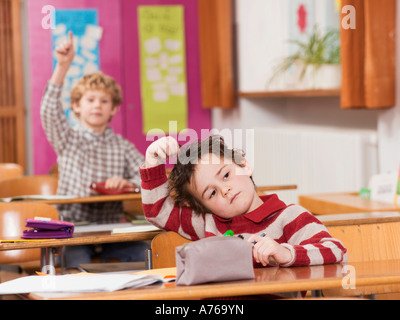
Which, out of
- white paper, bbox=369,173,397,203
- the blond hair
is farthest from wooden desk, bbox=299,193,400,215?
the blond hair

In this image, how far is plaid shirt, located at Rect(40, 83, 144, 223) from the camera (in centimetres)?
377

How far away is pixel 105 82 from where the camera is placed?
3980mm

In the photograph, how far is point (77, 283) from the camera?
1493 mm

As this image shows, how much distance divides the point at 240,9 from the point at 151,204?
454 cm

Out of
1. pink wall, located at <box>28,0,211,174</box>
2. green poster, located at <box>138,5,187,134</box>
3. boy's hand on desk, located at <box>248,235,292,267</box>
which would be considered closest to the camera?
boy's hand on desk, located at <box>248,235,292,267</box>

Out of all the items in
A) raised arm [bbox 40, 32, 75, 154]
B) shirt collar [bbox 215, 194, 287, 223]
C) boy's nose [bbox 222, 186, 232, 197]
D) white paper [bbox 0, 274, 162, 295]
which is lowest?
white paper [bbox 0, 274, 162, 295]

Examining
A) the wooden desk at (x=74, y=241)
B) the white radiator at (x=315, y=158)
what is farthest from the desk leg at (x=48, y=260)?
the white radiator at (x=315, y=158)

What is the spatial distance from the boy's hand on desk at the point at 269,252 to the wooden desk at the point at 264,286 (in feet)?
0.19

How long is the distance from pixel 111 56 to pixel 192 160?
502 cm

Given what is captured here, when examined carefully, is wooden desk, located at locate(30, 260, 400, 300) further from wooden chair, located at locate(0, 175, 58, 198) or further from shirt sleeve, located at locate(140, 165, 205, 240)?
wooden chair, located at locate(0, 175, 58, 198)

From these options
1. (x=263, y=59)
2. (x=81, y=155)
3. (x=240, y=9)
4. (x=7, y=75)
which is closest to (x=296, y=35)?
(x=263, y=59)

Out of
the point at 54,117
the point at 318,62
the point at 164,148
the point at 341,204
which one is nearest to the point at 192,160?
the point at 164,148

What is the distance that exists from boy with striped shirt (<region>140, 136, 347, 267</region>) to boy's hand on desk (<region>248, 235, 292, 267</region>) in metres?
0.09

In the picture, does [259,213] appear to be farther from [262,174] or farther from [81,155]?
[262,174]
